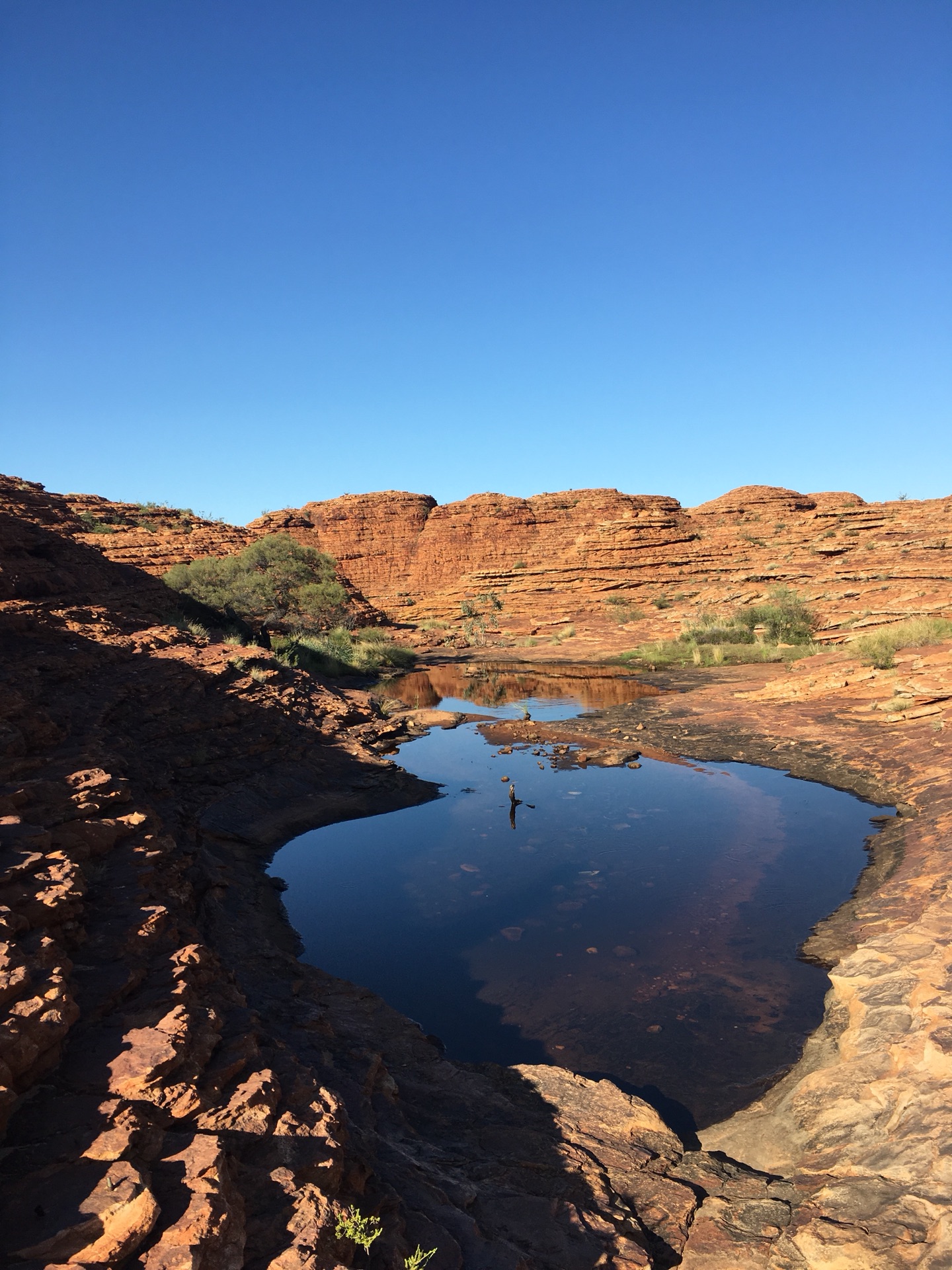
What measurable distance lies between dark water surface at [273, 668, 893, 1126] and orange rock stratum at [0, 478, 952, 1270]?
0.55m

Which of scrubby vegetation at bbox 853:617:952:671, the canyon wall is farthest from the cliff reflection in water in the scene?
scrubby vegetation at bbox 853:617:952:671

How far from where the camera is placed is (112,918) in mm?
4441

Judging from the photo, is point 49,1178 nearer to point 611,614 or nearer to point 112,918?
point 112,918

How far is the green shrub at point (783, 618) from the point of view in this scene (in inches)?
1083

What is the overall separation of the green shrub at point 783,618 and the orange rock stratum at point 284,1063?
559 inches

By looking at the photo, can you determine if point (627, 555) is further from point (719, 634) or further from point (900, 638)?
point (900, 638)

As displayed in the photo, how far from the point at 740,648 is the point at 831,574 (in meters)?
11.2

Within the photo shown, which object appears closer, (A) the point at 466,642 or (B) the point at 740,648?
(B) the point at 740,648

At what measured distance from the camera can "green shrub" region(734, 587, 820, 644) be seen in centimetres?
2752

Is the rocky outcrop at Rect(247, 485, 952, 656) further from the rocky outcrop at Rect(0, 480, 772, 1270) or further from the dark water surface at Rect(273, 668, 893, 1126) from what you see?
the rocky outcrop at Rect(0, 480, 772, 1270)

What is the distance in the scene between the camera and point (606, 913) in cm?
833

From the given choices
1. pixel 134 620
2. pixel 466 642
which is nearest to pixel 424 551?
pixel 466 642

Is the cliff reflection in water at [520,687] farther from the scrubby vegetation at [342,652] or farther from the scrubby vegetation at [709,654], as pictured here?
the scrubby vegetation at [709,654]

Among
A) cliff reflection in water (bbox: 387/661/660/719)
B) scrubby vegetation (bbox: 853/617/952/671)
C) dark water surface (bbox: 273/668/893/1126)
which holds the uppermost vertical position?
scrubby vegetation (bbox: 853/617/952/671)
